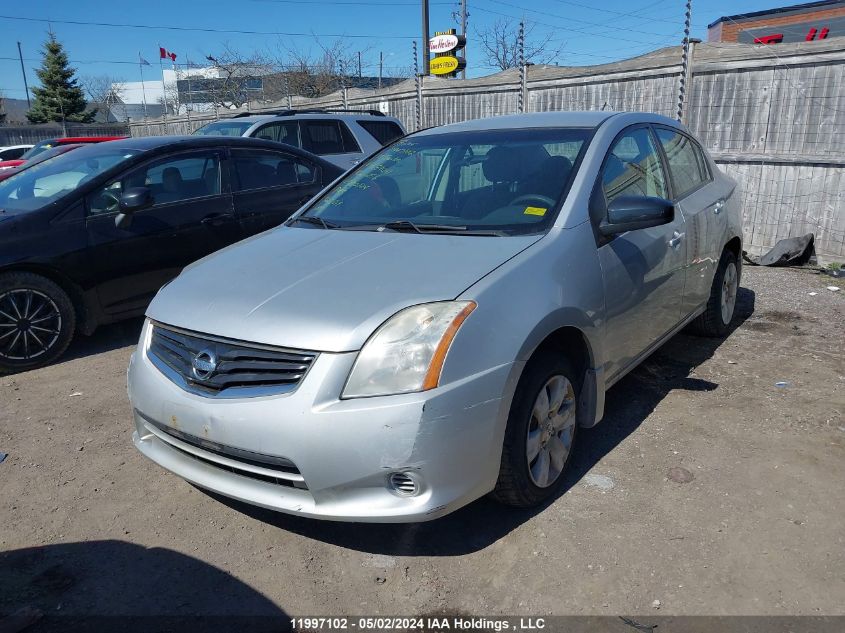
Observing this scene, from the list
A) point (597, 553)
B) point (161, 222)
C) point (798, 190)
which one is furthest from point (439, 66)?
point (597, 553)

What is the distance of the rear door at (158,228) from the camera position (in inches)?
205

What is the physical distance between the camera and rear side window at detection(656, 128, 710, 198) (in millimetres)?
4320

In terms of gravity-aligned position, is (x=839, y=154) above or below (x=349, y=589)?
above

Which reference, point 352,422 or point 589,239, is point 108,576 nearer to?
point 352,422

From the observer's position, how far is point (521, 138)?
375cm

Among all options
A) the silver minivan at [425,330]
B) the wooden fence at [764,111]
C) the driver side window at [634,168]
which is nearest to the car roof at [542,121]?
the silver minivan at [425,330]

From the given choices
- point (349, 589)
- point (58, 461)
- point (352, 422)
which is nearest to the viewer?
point (352, 422)

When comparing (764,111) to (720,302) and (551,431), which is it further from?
(551,431)

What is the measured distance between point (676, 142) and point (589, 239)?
1.89 meters

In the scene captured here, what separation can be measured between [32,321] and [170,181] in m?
1.60

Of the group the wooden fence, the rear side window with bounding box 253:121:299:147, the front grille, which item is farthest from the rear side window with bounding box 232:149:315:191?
the wooden fence

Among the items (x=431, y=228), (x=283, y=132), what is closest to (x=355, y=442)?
(x=431, y=228)

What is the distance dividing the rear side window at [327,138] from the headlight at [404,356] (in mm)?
7437

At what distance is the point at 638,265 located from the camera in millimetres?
3504
